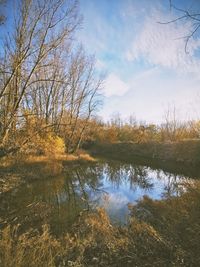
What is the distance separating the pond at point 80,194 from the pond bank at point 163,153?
286 centimetres

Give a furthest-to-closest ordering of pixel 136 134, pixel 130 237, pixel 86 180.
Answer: pixel 136 134
pixel 86 180
pixel 130 237

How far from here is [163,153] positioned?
90.0 ft

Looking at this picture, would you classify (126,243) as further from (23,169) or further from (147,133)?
(147,133)

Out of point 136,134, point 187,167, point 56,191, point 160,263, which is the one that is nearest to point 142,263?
point 160,263

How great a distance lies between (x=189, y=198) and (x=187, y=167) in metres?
15.1

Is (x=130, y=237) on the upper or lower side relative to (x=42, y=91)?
lower

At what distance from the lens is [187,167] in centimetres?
2138

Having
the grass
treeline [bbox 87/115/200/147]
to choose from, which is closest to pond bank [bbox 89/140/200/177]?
treeline [bbox 87/115/200/147]

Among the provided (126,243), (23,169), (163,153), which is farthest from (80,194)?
(163,153)

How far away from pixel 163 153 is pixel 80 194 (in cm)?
1724

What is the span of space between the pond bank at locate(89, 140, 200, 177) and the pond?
2.86m

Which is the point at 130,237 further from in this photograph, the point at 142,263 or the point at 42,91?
the point at 42,91

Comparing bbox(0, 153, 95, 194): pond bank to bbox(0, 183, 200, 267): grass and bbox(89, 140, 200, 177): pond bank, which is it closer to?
bbox(0, 183, 200, 267): grass

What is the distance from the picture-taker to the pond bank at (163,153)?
871 inches
